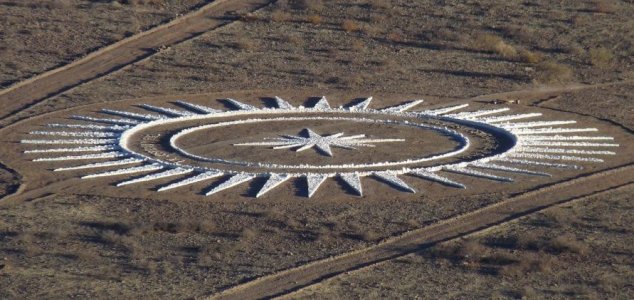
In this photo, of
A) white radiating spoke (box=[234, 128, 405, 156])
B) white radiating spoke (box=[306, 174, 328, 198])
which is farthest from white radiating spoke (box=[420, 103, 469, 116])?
white radiating spoke (box=[306, 174, 328, 198])

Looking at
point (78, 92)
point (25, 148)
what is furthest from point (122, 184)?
point (78, 92)

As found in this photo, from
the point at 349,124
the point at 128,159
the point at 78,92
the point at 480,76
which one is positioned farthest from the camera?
the point at 480,76

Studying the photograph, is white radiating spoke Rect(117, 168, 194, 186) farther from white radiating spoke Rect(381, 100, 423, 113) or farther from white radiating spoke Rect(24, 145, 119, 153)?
white radiating spoke Rect(381, 100, 423, 113)

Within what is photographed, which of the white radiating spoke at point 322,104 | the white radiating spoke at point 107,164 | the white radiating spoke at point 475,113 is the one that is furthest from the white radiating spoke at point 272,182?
the white radiating spoke at point 475,113

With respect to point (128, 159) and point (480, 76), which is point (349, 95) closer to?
point (480, 76)

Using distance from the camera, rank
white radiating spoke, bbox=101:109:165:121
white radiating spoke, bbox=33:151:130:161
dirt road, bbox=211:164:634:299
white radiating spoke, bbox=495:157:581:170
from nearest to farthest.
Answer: dirt road, bbox=211:164:634:299
white radiating spoke, bbox=495:157:581:170
white radiating spoke, bbox=33:151:130:161
white radiating spoke, bbox=101:109:165:121

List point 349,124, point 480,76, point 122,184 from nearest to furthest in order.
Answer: point 122,184
point 349,124
point 480,76

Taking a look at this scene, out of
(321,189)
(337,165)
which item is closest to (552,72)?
(337,165)
